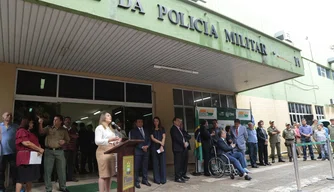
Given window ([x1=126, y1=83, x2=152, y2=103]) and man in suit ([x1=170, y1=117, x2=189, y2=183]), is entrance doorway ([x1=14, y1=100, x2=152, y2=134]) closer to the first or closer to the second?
window ([x1=126, y1=83, x2=152, y2=103])

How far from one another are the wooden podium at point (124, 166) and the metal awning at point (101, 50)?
2375 millimetres

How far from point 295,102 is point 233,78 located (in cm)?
842

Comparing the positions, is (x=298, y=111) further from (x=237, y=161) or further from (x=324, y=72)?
(x=237, y=161)

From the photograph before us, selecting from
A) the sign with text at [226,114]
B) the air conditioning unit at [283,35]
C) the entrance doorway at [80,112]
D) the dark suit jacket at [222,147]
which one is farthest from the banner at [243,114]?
the air conditioning unit at [283,35]

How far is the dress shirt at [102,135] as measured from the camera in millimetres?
3717

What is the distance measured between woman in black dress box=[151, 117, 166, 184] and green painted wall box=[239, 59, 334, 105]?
6708 millimetres

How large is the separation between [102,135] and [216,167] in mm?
3777

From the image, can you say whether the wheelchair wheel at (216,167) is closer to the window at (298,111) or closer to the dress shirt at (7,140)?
the dress shirt at (7,140)

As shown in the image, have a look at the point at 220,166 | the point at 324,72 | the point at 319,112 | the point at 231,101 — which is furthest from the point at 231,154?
the point at 324,72

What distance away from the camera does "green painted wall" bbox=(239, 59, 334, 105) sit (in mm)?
13027

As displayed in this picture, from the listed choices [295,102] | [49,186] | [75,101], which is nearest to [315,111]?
[295,102]

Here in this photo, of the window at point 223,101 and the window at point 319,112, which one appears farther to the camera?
the window at point 319,112

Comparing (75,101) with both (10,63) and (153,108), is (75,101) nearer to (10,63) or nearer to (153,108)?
(10,63)

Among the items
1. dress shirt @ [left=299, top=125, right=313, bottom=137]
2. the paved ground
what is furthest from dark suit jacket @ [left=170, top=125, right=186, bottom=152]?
dress shirt @ [left=299, top=125, right=313, bottom=137]
